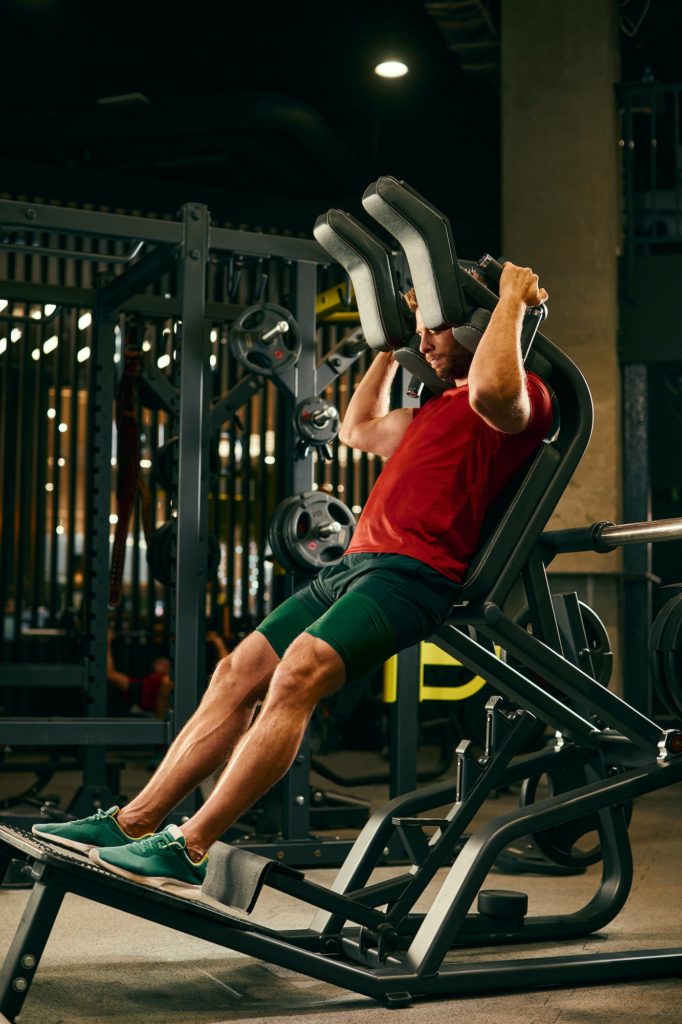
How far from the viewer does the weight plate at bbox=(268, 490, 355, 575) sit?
395cm

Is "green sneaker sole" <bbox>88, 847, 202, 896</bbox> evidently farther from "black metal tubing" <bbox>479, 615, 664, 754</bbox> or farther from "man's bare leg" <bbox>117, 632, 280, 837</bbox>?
"black metal tubing" <bbox>479, 615, 664, 754</bbox>

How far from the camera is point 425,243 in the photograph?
8.25ft

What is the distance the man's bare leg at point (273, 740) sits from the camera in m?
2.40

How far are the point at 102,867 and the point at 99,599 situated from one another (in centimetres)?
250

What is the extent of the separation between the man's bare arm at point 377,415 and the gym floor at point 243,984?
4.13ft

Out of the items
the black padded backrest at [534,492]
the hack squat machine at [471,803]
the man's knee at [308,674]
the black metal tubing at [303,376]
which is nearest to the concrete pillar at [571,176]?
the black metal tubing at [303,376]

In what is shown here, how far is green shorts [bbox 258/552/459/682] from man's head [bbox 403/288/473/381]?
0.48 metres

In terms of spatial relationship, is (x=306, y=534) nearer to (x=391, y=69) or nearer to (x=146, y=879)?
(x=146, y=879)

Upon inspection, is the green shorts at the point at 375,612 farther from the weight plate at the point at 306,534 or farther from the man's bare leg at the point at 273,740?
the weight plate at the point at 306,534

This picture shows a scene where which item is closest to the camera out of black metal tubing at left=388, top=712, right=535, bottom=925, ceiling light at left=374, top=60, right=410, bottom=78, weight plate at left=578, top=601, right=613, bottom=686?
black metal tubing at left=388, top=712, right=535, bottom=925

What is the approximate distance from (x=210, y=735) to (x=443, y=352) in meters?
1.01

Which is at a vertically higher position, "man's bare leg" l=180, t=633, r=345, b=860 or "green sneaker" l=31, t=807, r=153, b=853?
"man's bare leg" l=180, t=633, r=345, b=860

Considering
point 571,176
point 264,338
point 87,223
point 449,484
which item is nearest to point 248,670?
point 449,484

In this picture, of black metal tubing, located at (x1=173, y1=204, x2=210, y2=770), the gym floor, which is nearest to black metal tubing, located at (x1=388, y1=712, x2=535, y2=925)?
the gym floor
